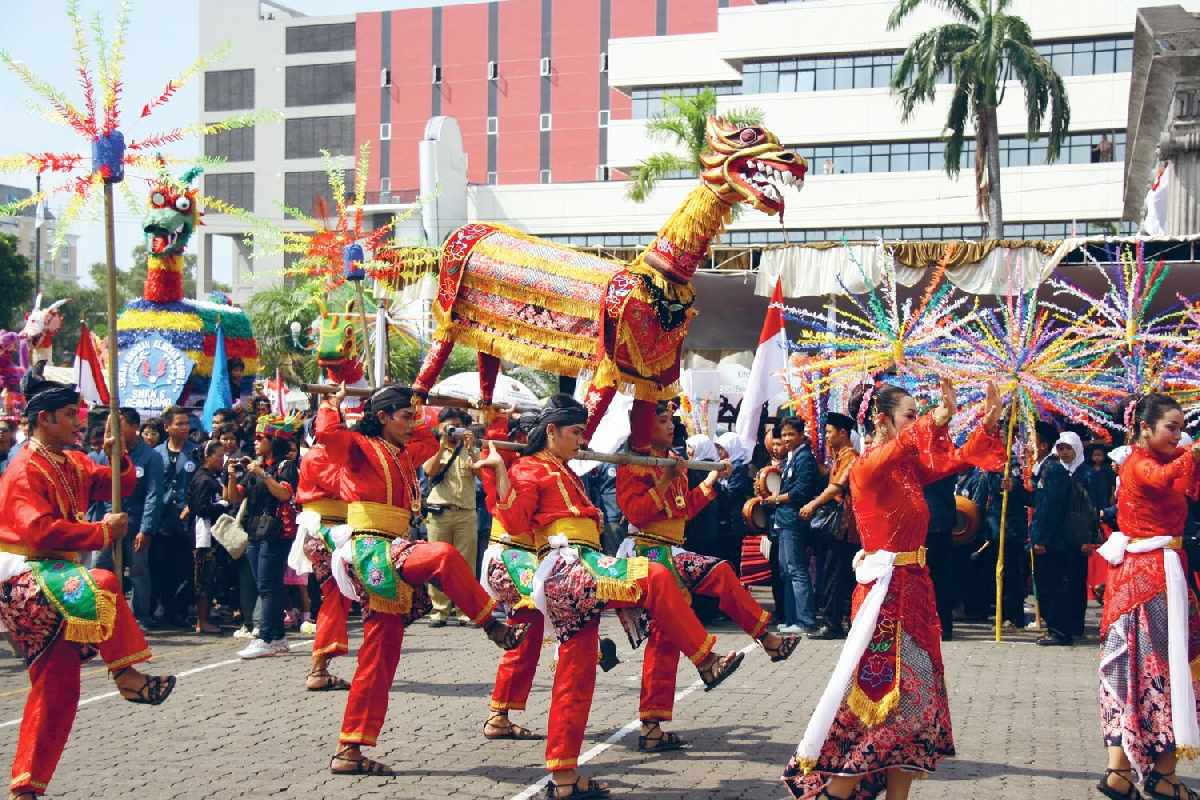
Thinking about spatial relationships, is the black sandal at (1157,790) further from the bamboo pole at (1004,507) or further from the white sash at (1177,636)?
the bamboo pole at (1004,507)

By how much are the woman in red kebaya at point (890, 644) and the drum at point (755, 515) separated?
6.44 metres

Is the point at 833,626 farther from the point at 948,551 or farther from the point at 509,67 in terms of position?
the point at 509,67

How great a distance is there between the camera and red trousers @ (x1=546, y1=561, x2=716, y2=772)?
6.97 meters

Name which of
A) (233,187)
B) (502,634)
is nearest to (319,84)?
(233,187)

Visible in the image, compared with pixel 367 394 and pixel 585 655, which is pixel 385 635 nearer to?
pixel 585 655

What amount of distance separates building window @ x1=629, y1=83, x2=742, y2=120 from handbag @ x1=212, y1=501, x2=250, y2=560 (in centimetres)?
3835

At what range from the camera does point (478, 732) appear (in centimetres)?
857

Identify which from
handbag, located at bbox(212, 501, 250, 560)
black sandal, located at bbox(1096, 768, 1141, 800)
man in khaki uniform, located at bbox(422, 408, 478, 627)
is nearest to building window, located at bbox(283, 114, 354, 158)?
man in khaki uniform, located at bbox(422, 408, 478, 627)

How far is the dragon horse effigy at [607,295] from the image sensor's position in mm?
9156

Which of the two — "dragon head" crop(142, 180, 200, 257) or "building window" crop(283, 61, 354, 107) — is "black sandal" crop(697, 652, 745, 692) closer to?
"dragon head" crop(142, 180, 200, 257)

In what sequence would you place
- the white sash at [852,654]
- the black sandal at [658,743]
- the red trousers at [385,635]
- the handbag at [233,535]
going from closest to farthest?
the white sash at [852,654] < the red trousers at [385,635] < the black sandal at [658,743] < the handbag at [233,535]

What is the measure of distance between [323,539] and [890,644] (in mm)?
4257

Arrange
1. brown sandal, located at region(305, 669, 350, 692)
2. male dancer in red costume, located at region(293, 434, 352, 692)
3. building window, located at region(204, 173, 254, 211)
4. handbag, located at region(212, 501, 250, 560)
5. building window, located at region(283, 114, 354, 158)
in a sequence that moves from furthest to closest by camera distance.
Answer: building window, located at region(204, 173, 254, 211) < building window, located at region(283, 114, 354, 158) < handbag, located at region(212, 501, 250, 560) < brown sandal, located at region(305, 669, 350, 692) < male dancer in red costume, located at region(293, 434, 352, 692)

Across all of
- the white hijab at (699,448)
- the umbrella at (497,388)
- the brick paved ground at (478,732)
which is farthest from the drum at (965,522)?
the umbrella at (497,388)
